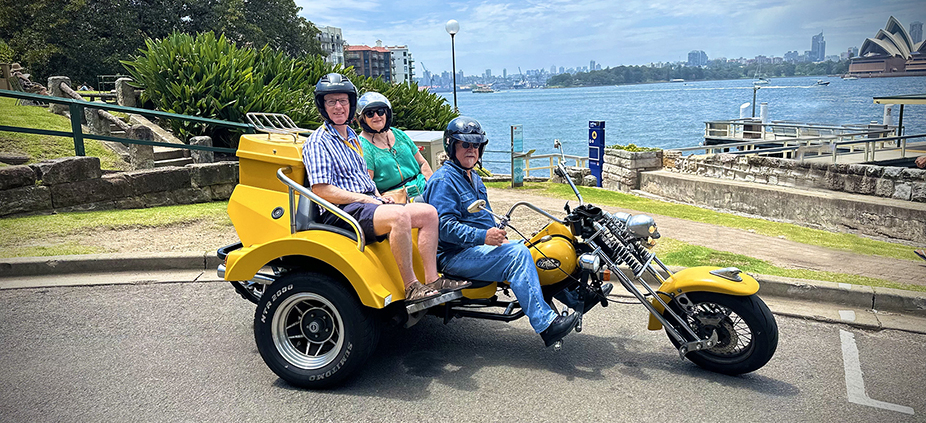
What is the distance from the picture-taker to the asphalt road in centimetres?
375

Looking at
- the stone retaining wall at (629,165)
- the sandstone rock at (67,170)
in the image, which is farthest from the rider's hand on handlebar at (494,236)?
the stone retaining wall at (629,165)

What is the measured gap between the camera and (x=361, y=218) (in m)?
4.12

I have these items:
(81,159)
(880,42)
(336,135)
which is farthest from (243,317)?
(880,42)

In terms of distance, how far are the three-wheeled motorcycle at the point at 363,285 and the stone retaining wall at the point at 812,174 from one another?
406 inches

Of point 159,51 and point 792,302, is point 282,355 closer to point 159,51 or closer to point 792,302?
point 792,302

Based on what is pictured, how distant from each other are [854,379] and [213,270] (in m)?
5.49

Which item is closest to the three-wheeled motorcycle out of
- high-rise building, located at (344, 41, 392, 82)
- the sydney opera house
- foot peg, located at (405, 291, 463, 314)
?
foot peg, located at (405, 291, 463, 314)

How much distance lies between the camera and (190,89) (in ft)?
38.5

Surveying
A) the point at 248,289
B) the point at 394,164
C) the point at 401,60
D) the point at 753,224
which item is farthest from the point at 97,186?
the point at 401,60

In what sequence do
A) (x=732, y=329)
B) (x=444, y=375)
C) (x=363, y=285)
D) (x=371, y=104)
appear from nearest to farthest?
(x=363, y=285)
(x=732, y=329)
(x=444, y=375)
(x=371, y=104)

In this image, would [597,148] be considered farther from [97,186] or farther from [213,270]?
[213,270]

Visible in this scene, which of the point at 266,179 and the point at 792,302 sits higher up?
the point at 266,179

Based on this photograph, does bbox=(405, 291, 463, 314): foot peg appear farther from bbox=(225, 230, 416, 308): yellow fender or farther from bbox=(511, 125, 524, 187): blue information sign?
bbox=(511, 125, 524, 187): blue information sign

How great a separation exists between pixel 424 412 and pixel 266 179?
186cm
